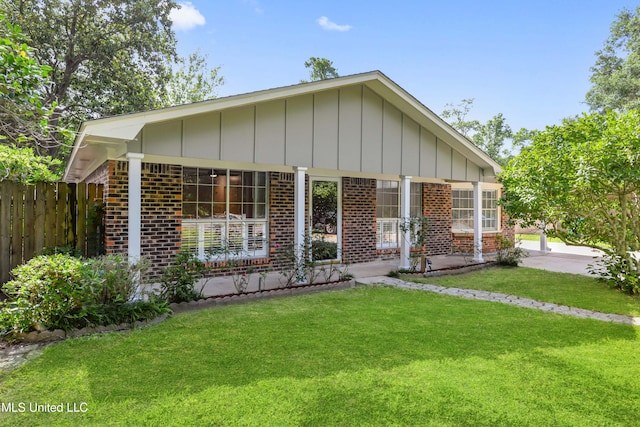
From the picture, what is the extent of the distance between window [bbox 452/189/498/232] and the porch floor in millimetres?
1253

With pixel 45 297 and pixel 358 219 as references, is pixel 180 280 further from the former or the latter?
pixel 358 219

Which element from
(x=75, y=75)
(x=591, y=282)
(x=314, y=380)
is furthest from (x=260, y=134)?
(x=75, y=75)

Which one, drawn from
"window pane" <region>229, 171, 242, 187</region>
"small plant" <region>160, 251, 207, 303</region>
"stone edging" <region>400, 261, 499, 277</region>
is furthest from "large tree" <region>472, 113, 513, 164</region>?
"small plant" <region>160, 251, 207, 303</region>

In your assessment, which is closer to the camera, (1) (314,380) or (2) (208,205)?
(1) (314,380)

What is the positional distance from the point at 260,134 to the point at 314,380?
4.42 meters

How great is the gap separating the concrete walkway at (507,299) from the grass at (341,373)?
20.9 inches

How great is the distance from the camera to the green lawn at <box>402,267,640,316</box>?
6121 mm

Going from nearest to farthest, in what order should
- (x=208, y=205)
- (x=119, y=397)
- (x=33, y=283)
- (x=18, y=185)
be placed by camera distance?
1. (x=119, y=397)
2. (x=33, y=283)
3. (x=18, y=185)
4. (x=208, y=205)

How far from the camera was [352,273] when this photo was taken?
27.8ft

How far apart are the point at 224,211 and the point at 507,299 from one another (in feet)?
19.1

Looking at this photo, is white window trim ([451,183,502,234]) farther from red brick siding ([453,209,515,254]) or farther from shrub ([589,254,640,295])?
A: shrub ([589,254,640,295])

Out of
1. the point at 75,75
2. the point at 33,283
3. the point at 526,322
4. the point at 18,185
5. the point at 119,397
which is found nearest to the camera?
the point at 119,397

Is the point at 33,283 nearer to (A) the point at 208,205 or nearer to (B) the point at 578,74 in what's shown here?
(A) the point at 208,205

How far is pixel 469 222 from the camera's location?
12.8m
